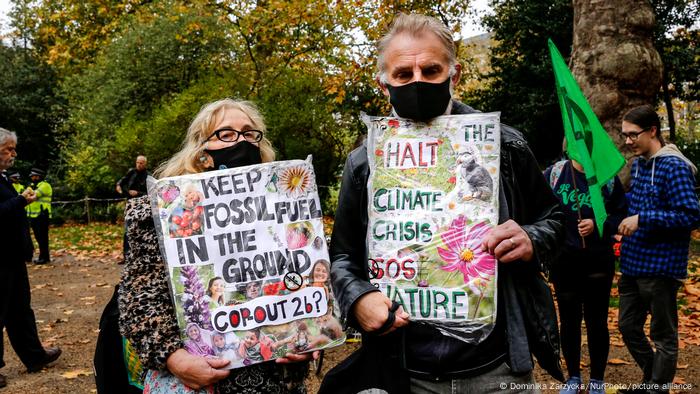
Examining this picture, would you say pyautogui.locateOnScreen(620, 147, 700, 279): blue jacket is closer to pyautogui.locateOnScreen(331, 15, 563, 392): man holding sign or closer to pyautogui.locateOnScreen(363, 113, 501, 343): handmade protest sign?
pyautogui.locateOnScreen(331, 15, 563, 392): man holding sign

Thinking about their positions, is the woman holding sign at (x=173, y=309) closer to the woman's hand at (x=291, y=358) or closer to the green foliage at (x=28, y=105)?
the woman's hand at (x=291, y=358)

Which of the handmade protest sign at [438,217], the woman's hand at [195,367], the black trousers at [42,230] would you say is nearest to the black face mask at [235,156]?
the handmade protest sign at [438,217]

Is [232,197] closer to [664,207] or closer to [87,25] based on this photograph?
[664,207]

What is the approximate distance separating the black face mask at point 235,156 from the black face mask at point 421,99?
0.64m

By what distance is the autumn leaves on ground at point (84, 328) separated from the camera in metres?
5.23

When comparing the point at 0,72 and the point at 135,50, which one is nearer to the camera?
the point at 135,50

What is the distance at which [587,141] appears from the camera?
3652 mm

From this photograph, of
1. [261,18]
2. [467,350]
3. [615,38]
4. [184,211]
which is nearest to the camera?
[467,350]

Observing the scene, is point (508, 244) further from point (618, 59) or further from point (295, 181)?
point (618, 59)

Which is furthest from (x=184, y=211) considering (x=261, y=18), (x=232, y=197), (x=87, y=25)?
(x=87, y=25)

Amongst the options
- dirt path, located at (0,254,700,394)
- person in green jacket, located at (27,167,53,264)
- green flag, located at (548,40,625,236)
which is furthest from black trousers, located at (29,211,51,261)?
green flag, located at (548,40,625,236)

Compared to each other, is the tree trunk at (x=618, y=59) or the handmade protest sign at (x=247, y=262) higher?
the tree trunk at (x=618, y=59)

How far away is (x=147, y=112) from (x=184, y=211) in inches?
774

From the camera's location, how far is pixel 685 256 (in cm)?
399
